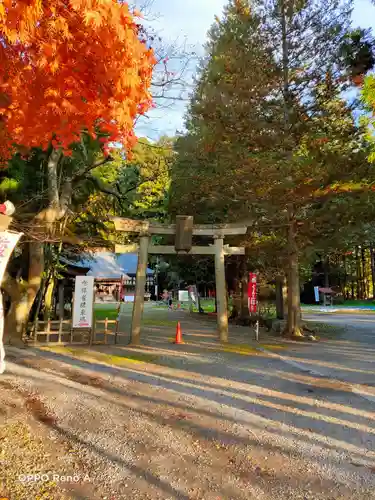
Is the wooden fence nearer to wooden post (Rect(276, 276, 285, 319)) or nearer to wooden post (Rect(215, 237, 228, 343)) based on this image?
wooden post (Rect(215, 237, 228, 343))

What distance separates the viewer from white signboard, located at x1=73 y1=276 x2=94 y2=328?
11.4 m

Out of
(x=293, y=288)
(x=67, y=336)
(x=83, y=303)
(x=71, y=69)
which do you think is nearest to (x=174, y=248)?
(x=83, y=303)

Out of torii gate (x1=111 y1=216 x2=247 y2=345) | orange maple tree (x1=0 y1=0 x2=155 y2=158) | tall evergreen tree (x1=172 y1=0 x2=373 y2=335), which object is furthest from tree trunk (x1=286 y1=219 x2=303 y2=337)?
orange maple tree (x1=0 y1=0 x2=155 y2=158)

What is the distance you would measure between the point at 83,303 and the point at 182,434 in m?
7.63

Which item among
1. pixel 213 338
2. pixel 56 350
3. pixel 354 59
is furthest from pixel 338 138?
pixel 56 350

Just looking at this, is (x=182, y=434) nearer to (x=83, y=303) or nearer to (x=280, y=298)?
(x=83, y=303)

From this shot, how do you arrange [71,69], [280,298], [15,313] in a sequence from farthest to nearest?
[280,298]
[15,313]
[71,69]

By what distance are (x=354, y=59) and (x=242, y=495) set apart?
1293 cm

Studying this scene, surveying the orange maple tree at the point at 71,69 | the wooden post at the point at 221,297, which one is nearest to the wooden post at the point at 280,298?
the wooden post at the point at 221,297

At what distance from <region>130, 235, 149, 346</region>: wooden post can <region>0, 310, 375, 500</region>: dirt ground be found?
318cm

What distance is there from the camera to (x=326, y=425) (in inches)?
194

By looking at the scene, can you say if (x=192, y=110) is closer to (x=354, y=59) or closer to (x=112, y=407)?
(x=354, y=59)

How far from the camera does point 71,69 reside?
193 inches

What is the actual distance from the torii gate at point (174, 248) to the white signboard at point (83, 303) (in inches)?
52.0
